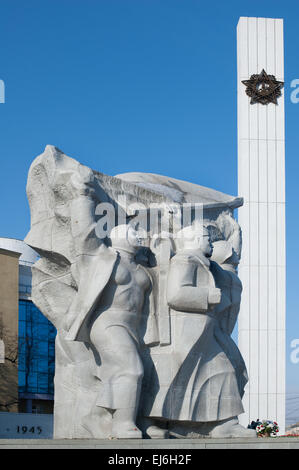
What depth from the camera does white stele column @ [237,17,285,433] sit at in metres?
18.8

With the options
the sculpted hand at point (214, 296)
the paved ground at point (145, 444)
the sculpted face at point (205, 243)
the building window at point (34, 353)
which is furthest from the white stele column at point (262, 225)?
the building window at point (34, 353)

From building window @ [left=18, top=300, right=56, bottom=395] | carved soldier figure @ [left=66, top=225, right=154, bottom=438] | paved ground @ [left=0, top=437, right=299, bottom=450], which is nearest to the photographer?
paved ground @ [left=0, top=437, right=299, bottom=450]

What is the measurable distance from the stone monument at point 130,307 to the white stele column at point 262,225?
8017 millimetres

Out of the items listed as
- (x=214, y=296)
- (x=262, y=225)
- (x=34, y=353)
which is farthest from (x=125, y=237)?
(x=34, y=353)

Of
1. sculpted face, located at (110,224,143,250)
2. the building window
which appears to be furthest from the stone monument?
the building window

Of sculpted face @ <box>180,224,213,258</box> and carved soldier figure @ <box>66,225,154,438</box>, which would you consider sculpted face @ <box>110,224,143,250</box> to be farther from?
sculpted face @ <box>180,224,213,258</box>

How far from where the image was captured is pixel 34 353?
28.7m

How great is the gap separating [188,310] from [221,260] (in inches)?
49.5

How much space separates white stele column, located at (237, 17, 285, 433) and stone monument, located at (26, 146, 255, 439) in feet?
26.3

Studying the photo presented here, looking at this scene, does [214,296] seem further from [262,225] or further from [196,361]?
[262,225]

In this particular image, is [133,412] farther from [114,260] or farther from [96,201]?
[96,201]

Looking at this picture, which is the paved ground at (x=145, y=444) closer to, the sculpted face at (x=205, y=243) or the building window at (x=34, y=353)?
the sculpted face at (x=205, y=243)

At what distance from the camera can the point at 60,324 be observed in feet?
35.3

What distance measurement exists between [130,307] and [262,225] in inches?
392
